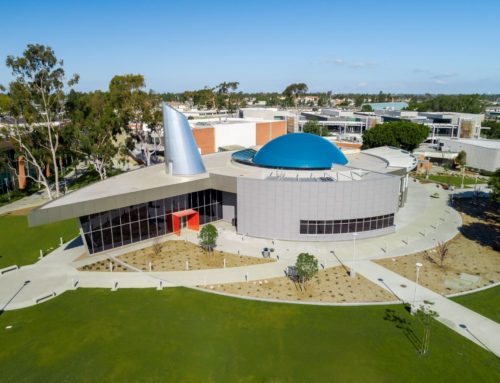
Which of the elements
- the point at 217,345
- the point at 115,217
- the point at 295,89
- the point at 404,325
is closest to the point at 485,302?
the point at 404,325

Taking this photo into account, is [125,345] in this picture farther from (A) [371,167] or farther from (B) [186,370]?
(A) [371,167]

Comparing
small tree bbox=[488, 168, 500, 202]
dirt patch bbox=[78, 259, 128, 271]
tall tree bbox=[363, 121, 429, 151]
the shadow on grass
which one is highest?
tall tree bbox=[363, 121, 429, 151]

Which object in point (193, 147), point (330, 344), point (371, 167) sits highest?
point (193, 147)

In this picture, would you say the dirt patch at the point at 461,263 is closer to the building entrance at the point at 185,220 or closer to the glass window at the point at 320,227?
the glass window at the point at 320,227

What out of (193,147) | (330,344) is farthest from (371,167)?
(330,344)

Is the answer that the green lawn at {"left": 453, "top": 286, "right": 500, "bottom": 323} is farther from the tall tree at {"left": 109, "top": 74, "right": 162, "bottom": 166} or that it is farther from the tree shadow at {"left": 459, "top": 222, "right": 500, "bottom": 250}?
the tall tree at {"left": 109, "top": 74, "right": 162, "bottom": 166}

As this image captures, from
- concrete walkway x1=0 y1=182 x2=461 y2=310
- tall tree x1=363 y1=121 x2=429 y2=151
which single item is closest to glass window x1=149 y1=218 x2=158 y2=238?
concrete walkway x1=0 y1=182 x2=461 y2=310
